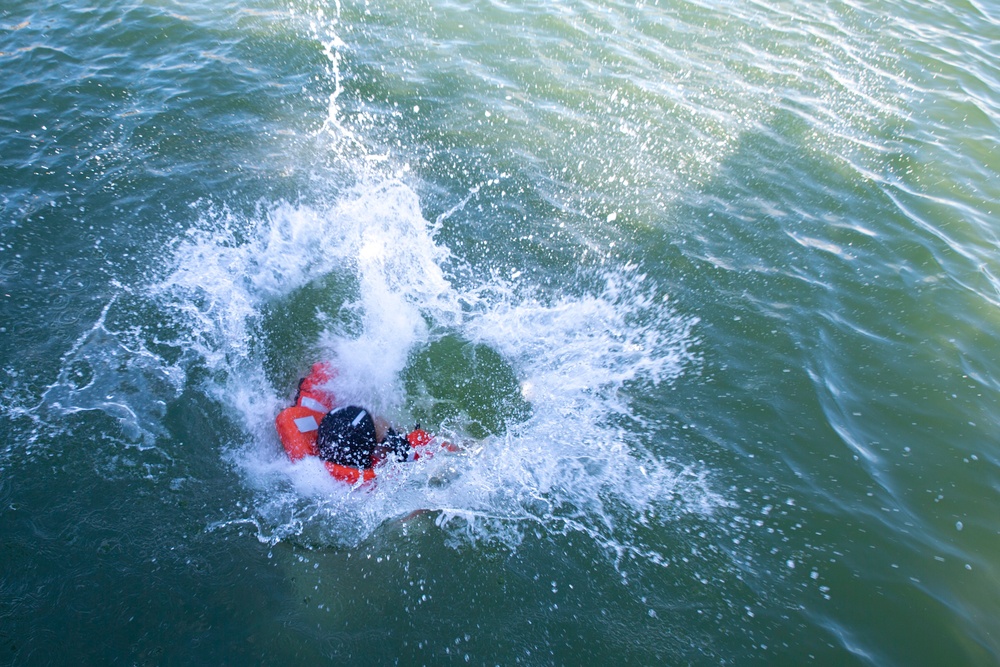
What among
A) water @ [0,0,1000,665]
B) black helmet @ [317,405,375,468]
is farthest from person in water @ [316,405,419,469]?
water @ [0,0,1000,665]

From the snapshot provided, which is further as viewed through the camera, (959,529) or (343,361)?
(343,361)

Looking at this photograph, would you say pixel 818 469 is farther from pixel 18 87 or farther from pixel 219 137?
pixel 18 87

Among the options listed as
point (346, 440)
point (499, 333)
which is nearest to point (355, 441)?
point (346, 440)

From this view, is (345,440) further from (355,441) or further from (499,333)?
(499,333)

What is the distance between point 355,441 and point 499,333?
217 centimetres

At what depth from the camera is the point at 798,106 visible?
9.59 meters

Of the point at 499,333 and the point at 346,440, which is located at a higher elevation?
the point at 499,333

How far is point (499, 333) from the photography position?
6820mm

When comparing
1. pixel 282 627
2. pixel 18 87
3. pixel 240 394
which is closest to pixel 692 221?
pixel 240 394

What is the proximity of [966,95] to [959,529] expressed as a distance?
8.32 m

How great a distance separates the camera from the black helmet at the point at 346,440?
5340 millimetres

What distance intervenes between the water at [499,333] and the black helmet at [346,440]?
0.29 m

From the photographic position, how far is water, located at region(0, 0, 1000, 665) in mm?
4820

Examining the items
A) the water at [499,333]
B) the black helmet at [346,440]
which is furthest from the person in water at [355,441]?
the water at [499,333]
